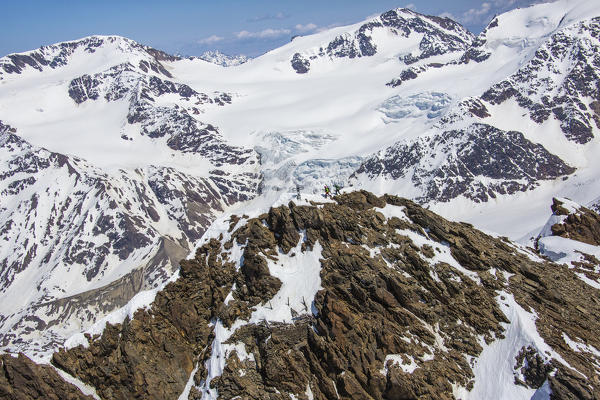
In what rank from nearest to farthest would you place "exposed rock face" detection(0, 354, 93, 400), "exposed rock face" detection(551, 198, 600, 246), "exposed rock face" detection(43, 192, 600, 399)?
"exposed rock face" detection(43, 192, 600, 399)
"exposed rock face" detection(0, 354, 93, 400)
"exposed rock face" detection(551, 198, 600, 246)

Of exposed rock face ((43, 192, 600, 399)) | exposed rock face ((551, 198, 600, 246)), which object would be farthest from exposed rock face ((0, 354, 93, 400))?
exposed rock face ((551, 198, 600, 246))

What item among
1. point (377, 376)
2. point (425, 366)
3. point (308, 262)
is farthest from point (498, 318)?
point (308, 262)

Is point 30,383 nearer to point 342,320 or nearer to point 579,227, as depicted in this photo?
point 342,320

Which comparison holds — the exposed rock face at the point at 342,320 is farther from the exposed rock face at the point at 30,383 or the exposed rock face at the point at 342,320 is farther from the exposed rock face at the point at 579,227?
the exposed rock face at the point at 579,227

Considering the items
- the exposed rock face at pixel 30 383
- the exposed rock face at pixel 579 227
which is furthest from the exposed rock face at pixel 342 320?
the exposed rock face at pixel 579 227

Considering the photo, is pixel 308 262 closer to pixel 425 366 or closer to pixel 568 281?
pixel 425 366

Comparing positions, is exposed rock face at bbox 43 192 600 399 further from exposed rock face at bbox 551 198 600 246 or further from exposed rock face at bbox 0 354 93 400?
exposed rock face at bbox 551 198 600 246
